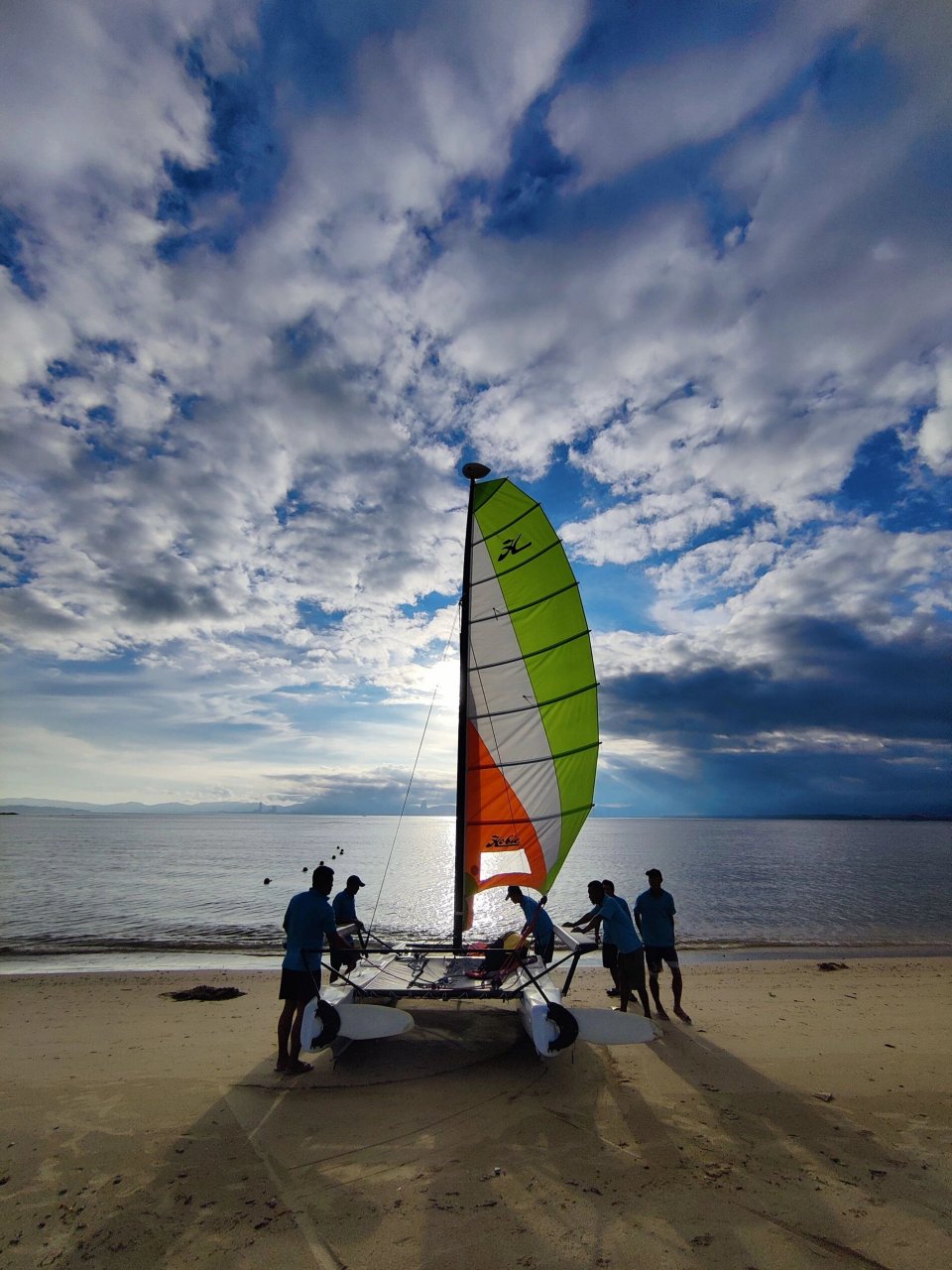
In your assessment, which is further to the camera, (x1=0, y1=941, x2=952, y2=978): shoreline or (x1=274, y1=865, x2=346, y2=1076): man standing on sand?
(x1=0, y1=941, x2=952, y2=978): shoreline

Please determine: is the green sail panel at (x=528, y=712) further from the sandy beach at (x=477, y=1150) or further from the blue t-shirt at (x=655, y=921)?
the sandy beach at (x=477, y=1150)

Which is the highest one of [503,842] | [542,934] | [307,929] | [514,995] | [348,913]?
[503,842]

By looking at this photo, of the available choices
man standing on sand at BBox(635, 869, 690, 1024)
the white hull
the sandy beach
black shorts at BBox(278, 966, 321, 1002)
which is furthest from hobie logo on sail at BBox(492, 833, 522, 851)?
black shorts at BBox(278, 966, 321, 1002)

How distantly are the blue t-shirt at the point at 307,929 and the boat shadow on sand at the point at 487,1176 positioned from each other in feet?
3.63

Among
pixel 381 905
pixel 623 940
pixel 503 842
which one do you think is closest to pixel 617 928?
pixel 623 940

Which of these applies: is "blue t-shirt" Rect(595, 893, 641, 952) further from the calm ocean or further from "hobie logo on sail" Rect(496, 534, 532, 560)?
the calm ocean

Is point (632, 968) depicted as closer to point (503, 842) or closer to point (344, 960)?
point (503, 842)

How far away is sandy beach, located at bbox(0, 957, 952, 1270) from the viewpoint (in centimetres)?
358

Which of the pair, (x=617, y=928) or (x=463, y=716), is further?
(x=463, y=716)

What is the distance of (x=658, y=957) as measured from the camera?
8102 mm

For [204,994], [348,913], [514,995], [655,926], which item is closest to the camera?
[514,995]

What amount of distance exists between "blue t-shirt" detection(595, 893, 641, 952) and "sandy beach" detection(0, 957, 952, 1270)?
1.14 m

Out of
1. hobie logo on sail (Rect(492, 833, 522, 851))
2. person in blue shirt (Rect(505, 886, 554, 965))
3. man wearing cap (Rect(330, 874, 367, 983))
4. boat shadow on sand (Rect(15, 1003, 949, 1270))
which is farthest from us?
hobie logo on sail (Rect(492, 833, 522, 851))

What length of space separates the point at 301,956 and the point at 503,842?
401 centimetres
